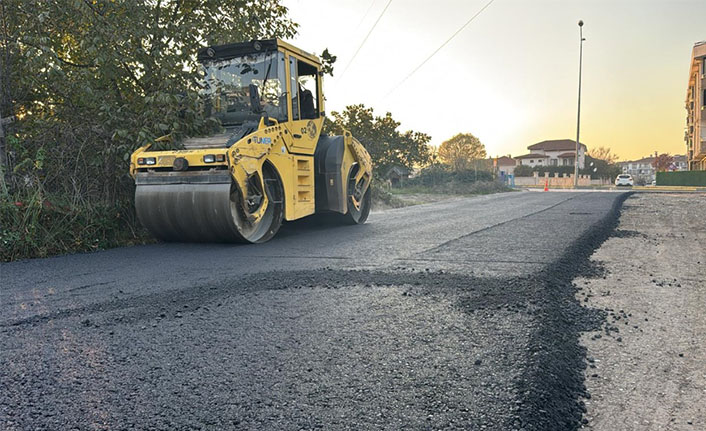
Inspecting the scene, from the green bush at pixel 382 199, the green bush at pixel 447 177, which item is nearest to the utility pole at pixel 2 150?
the green bush at pixel 382 199

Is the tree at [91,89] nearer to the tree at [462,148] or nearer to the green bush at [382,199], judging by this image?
the green bush at [382,199]

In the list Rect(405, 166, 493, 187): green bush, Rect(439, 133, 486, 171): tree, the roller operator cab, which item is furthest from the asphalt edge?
Rect(439, 133, 486, 171): tree

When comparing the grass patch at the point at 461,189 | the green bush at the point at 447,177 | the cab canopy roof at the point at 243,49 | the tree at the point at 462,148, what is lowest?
the grass patch at the point at 461,189

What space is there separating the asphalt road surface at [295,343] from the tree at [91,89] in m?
2.25

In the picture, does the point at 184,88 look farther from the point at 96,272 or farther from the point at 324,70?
the point at 96,272

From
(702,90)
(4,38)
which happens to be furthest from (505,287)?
(702,90)

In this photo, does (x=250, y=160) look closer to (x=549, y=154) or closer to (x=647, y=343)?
(x=647, y=343)

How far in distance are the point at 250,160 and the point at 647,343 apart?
5009 mm

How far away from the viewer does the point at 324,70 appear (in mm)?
8898

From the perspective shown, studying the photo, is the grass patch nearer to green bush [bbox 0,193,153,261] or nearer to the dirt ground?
green bush [bbox 0,193,153,261]

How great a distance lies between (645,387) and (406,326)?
1302mm

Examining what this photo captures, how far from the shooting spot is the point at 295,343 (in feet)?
9.28

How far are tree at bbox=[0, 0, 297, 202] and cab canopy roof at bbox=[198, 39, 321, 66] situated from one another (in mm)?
353

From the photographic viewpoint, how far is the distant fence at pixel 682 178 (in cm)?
3569
